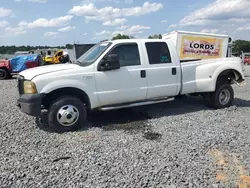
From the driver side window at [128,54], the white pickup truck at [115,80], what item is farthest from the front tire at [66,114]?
the driver side window at [128,54]

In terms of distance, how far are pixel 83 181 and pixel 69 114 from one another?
2.33 m

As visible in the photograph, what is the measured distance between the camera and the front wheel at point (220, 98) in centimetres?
755

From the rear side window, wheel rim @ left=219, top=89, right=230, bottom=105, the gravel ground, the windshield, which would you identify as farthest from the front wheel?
the windshield

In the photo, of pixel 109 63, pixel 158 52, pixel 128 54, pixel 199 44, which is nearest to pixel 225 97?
pixel 199 44

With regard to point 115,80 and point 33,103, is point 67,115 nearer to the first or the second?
point 33,103

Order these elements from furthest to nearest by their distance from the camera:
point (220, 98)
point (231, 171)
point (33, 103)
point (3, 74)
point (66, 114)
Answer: point (3, 74)
point (220, 98)
point (66, 114)
point (33, 103)
point (231, 171)

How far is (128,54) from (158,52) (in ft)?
2.68

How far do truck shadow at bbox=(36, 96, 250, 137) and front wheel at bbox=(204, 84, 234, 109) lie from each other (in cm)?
25

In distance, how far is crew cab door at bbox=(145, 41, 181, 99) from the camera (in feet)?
21.5

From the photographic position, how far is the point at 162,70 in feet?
21.7

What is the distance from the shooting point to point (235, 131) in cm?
554

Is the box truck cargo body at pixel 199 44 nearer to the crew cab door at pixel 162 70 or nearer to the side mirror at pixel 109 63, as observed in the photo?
the crew cab door at pixel 162 70

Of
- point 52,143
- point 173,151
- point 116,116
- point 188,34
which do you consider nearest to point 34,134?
point 52,143

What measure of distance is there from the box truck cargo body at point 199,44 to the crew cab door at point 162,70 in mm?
536
